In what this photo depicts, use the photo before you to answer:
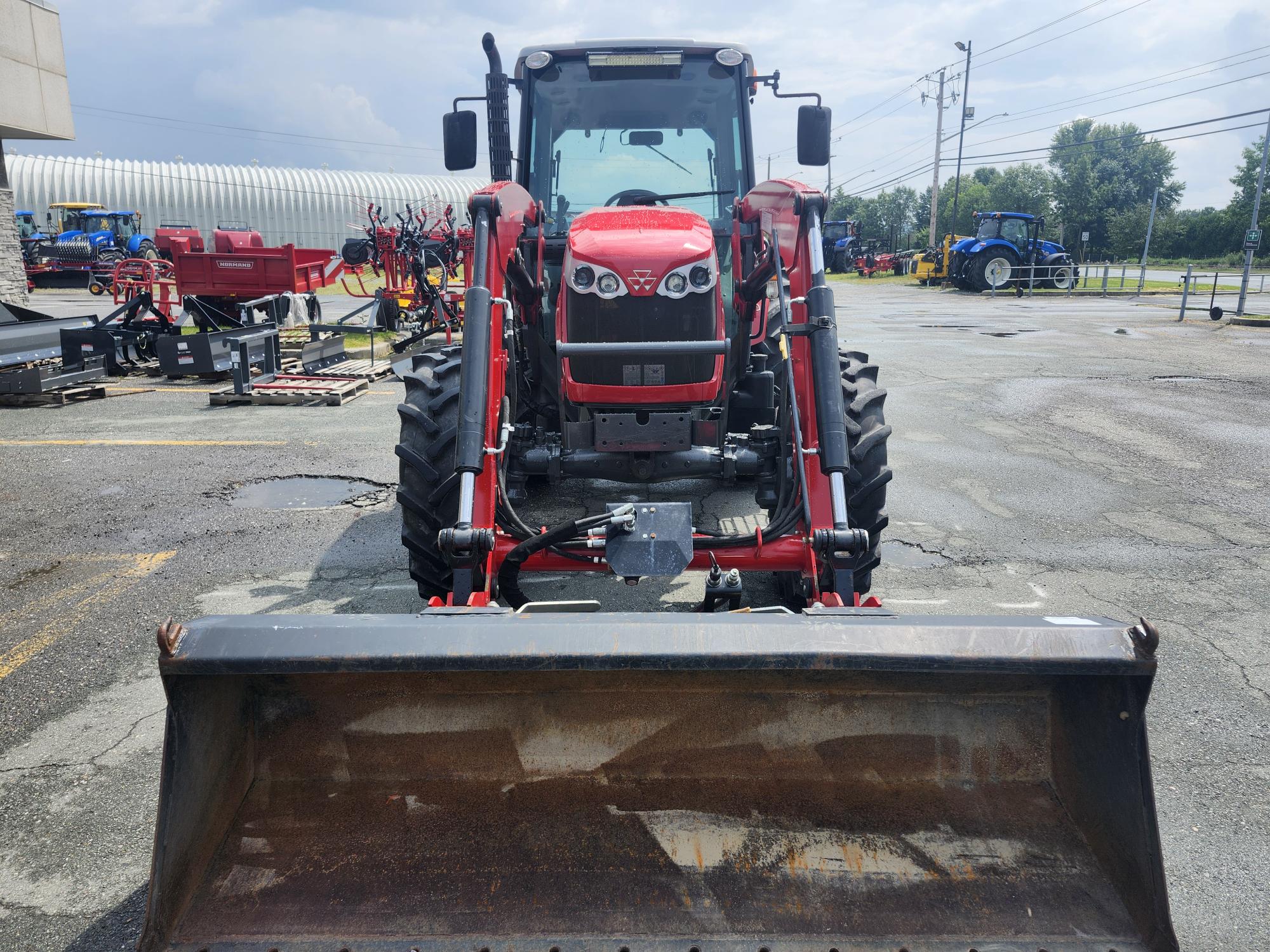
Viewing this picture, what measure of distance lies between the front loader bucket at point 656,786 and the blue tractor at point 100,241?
1294 inches

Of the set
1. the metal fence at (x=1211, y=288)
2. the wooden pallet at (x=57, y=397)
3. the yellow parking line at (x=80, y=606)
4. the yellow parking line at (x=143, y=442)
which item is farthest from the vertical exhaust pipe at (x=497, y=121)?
the metal fence at (x=1211, y=288)

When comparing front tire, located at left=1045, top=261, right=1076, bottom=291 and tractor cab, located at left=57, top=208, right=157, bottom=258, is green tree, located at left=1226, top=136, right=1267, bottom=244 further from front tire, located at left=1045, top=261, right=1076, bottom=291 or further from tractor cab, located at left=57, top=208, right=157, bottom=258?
tractor cab, located at left=57, top=208, right=157, bottom=258

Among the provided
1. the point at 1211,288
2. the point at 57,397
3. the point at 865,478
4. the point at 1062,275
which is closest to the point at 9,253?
the point at 57,397

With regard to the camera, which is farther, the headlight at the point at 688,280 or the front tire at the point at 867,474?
the front tire at the point at 867,474

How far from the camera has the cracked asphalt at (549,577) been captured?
2.85 m

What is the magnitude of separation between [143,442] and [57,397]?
10.1ft

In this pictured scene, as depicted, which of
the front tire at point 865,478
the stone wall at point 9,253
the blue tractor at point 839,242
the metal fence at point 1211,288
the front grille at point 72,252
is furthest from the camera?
the blue tractor at point 839,242

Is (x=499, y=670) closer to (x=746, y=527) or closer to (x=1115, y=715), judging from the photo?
(x=1115, y=715)

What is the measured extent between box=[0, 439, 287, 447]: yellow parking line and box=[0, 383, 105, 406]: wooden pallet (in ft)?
7.15

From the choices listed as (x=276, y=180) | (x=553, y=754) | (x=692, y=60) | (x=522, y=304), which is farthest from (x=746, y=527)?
(x=276, y=180)

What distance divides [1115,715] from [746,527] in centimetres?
338

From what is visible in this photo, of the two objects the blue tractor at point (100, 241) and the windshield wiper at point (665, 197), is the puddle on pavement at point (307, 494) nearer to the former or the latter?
the windshield wiper at point (665, 197)

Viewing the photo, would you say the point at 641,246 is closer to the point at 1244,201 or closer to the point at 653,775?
the point at 653,775

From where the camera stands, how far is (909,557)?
215 inches
